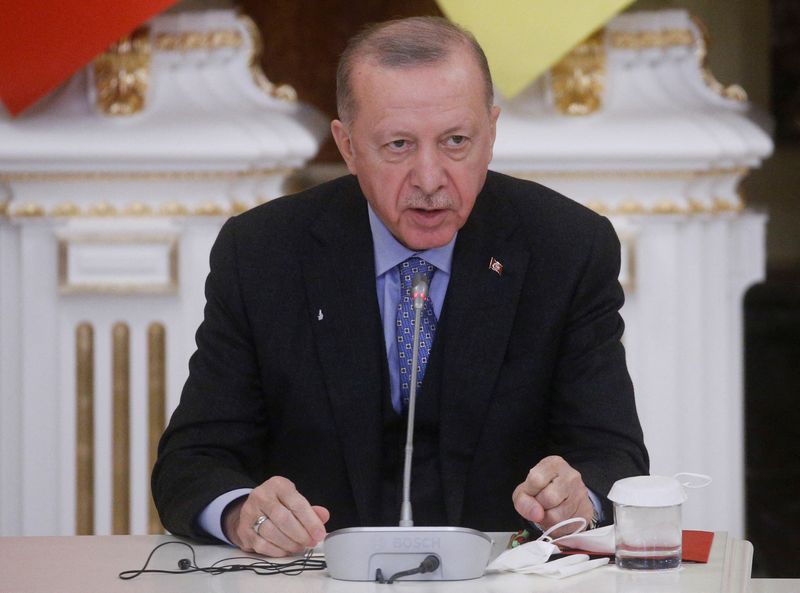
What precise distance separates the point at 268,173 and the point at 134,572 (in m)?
1.57

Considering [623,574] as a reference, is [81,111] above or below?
above

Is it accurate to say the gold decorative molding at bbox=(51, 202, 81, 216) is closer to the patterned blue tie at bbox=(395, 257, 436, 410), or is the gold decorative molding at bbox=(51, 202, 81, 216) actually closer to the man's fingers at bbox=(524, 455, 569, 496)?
the patterned blue tie at bbox=(395, 257, 436, 410)

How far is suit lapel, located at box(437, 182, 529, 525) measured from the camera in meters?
2.12

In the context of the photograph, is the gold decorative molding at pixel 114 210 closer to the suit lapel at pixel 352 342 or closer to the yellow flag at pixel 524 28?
the yellow flag at pixel 524 28

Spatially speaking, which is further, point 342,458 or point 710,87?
point 710,87

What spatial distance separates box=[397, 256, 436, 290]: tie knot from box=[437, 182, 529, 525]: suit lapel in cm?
4

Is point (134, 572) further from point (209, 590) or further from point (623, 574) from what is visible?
point (623, 574)

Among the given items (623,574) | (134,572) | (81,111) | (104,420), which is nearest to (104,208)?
(81,111)

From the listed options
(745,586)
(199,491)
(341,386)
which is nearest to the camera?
(745,586)

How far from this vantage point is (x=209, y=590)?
5.23 feet

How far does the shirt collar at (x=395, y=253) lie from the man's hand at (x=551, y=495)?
0.49 m

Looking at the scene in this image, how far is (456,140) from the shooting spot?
201 centimetres

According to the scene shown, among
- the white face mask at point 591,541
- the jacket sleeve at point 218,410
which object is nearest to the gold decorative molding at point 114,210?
the jacket sleeve at point 218,410

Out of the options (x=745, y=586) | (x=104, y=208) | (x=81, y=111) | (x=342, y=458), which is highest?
(x=81, y=111)
